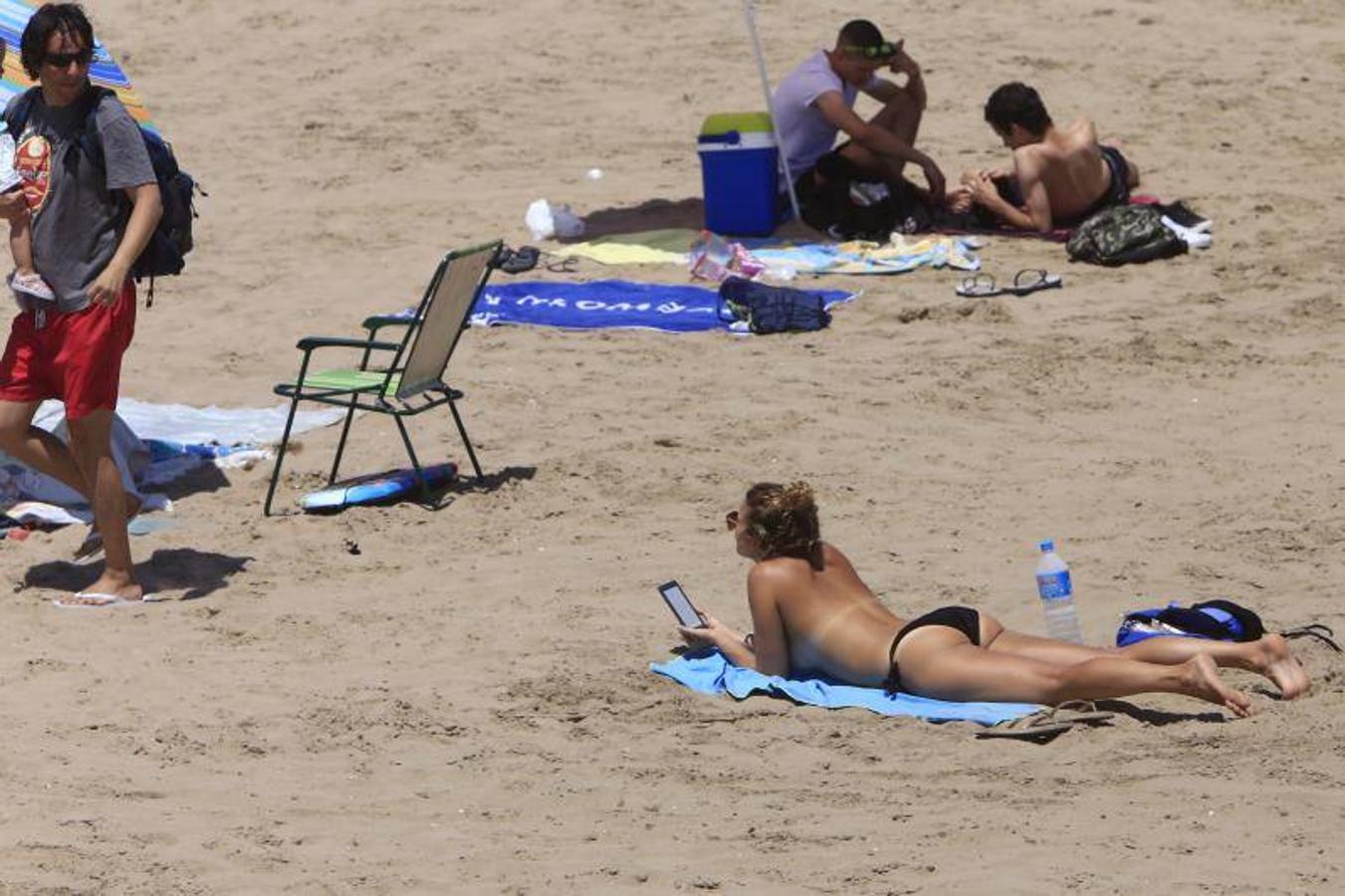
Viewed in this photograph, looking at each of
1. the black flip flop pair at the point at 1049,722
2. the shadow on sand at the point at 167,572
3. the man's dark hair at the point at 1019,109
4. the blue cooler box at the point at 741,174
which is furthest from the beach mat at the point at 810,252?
the black flip flop pair at the point at 1049,722

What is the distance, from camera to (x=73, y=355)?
688 cm

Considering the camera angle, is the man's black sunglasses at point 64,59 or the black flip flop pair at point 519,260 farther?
the black flip flop pair at point 519,260

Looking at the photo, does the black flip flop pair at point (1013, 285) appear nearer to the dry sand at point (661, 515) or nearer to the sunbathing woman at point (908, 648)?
the dry sand at point (661, 515)

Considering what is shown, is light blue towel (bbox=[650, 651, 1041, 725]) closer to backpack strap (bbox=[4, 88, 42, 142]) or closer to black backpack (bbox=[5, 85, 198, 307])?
black backpack (bbox=[5, 85, 198, 307])

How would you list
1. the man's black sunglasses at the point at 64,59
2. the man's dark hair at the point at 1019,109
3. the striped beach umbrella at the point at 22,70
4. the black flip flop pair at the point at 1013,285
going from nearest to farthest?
1. the man's black sunglasses at the point at 64,59
2. the striped beach umbrella at the point at 22,70
3. the black flip flop pair at the point at 1013,285
4. the man's dark hair at the point at 1019,109

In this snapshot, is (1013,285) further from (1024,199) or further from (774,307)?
(774,307)

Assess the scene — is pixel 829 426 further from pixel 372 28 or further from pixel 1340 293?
Answer: pixel 372 28

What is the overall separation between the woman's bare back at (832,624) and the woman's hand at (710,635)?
0.67ft

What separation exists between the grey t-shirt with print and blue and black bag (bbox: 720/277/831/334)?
159 inches

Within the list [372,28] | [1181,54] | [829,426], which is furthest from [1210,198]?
[372,28]

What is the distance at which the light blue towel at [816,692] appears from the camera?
6.00m

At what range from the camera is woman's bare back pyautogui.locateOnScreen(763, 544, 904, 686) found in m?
6.23

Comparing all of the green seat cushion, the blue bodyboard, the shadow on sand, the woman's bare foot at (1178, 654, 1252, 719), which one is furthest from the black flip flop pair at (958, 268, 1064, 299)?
the woman's bare foot at (1178, 654, 1252, 719)

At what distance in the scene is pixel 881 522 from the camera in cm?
793
